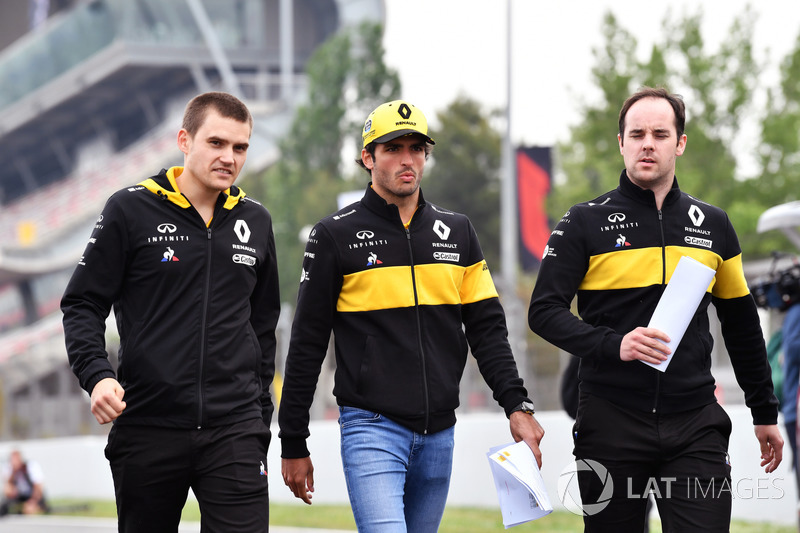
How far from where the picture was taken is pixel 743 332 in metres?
5.28

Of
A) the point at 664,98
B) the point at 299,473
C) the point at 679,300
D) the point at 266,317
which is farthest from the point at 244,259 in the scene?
the point at 664,98

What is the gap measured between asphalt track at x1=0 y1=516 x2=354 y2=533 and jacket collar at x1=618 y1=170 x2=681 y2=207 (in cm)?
910

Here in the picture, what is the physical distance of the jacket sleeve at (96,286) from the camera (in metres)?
4.88

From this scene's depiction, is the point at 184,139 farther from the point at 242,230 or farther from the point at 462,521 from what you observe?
the point at 462,521

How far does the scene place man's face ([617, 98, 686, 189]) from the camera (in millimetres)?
5074

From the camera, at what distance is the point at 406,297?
16.9 ft

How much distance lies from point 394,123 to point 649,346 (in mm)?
1425

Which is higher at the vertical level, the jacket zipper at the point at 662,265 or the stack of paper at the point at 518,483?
the jacket zipper at the point at 662,265

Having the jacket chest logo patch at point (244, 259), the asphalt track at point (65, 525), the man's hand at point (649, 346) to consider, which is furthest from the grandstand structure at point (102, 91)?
the man's hand at point (649, 346)

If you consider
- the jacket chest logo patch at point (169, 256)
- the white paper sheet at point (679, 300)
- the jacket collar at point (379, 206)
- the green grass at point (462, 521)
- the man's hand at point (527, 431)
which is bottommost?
the green grass at point (462, 521)

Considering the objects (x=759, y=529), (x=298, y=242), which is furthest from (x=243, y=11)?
(x=759, y=529)

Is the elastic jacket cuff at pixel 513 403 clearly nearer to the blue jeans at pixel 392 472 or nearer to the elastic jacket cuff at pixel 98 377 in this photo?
the blue jeans at pixel 392 472

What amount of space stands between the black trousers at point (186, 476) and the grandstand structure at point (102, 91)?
5016 cm

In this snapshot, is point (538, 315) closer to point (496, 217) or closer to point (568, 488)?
point (568, 488)
